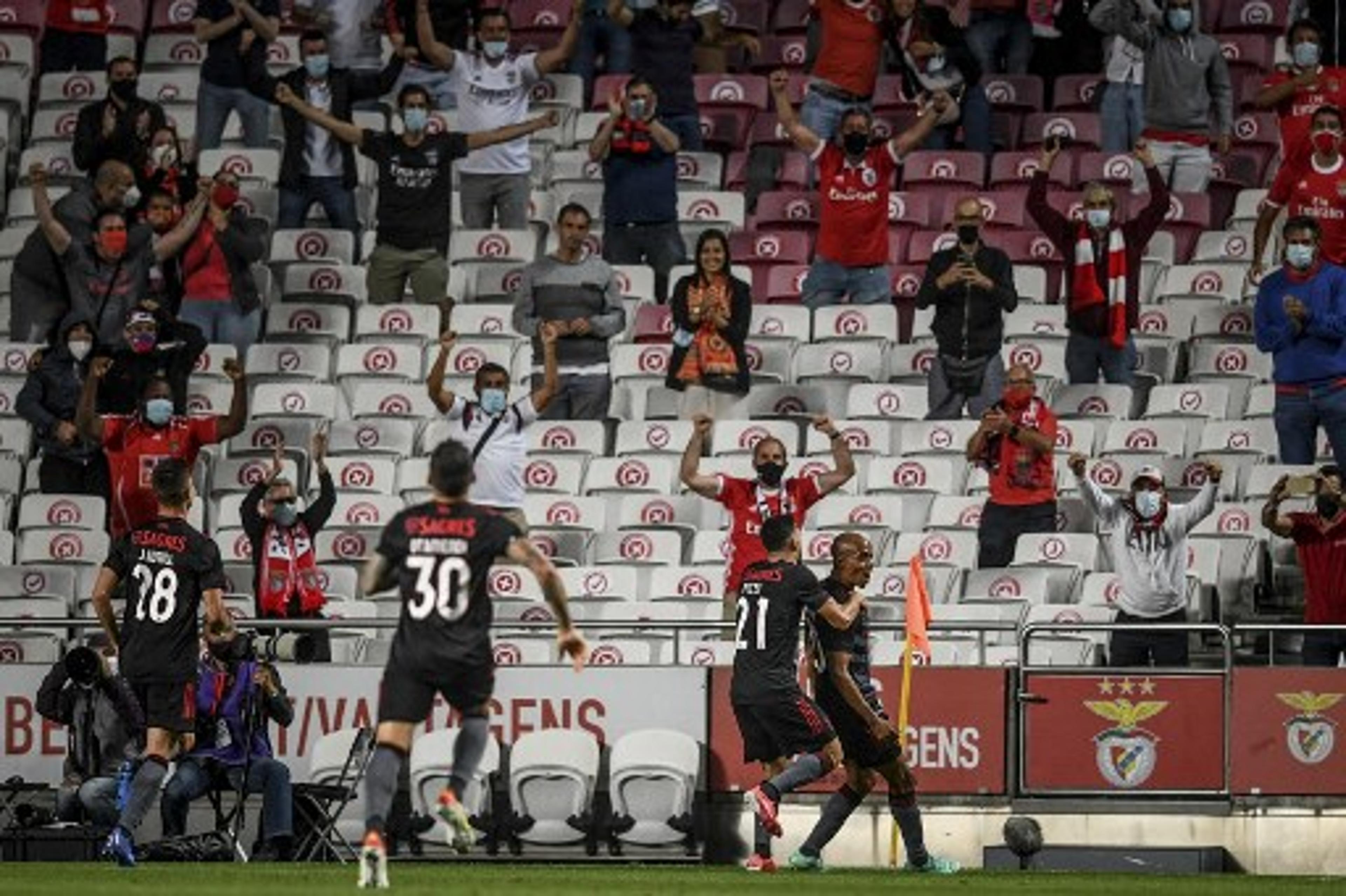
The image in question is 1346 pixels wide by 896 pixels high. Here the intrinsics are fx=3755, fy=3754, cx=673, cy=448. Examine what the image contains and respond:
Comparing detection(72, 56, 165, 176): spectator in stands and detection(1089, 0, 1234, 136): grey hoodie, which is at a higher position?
detection(1089, 0, 1234, 136): grey hoodie

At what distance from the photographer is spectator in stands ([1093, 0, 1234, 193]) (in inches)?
1150

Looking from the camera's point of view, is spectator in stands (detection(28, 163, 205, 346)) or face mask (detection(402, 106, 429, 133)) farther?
face mask (detection(402, 106, 429, 133))

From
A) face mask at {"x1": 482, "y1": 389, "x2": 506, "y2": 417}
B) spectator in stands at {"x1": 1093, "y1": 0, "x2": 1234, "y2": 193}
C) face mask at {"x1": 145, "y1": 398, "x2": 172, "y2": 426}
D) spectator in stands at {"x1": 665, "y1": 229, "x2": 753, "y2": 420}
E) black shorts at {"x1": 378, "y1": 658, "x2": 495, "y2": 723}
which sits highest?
spectator in stands at {"x1": 1093, "y1": 0, "x2": 1234, "y2": 193}

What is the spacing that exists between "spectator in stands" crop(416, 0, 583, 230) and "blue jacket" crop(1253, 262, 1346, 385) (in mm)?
6134

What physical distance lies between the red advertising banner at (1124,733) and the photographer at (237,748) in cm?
475

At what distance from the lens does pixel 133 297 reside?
28.0 metres

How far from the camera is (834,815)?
71.6ft

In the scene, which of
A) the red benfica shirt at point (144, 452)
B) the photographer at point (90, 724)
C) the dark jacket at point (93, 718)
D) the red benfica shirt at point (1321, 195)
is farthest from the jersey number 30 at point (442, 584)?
the red benfica shirt at point (1321, 195)

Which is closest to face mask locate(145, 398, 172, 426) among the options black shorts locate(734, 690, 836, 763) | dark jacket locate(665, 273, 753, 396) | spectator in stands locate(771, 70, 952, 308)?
dark jacket locate(665, 273, 753, 396)

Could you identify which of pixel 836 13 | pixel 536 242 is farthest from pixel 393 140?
pixel 836 13

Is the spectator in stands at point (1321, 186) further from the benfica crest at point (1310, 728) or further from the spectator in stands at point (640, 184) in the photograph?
the benfica crest at point (1310, 728)

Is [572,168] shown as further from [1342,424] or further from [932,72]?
[1342,424]

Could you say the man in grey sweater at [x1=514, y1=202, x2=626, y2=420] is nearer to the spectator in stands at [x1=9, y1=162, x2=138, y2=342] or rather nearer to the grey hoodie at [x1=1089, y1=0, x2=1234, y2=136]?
the spectator in stands at [x1=9, y1=162, x2=138, y2=342]

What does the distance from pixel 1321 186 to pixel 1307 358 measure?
7.50ft
